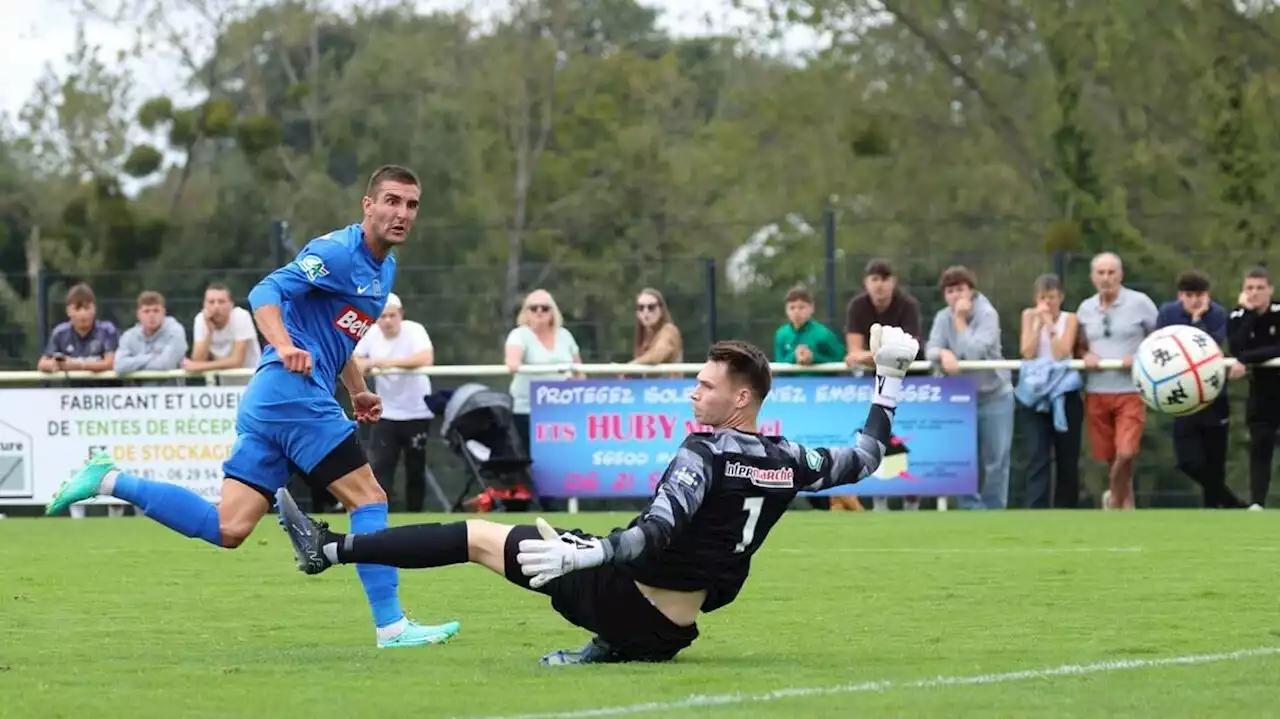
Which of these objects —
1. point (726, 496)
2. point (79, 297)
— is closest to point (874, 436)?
point (726, 496)

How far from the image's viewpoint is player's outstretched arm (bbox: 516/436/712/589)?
7129 mm

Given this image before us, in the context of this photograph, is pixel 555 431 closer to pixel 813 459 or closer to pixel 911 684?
pixel 813 459

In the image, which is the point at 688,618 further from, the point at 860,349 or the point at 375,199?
the point at 860,349

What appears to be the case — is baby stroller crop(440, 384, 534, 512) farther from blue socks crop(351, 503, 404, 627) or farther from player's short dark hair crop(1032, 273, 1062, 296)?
blue socks crop(351, 503, 404, 627)

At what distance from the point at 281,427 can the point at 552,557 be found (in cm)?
210

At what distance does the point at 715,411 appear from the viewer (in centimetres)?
771

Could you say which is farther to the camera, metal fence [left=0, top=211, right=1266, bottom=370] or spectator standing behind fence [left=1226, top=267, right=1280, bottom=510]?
metal fence [left=0, top=211, right=1266, bottom=370]

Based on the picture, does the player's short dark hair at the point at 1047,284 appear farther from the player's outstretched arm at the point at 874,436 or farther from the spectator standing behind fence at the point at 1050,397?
the player's outstretched arm at the point at 874,436

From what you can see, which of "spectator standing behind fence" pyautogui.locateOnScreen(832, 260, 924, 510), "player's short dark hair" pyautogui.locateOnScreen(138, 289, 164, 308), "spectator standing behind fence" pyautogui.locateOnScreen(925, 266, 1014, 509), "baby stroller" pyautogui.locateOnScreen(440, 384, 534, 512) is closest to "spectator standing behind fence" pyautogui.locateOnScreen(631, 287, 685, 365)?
"baby stroller" pyautogui.locateOnScreen(440, 384, 534, 512)

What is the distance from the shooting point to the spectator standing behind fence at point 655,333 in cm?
1912

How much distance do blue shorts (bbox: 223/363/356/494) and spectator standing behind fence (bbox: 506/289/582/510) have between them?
10.2 m

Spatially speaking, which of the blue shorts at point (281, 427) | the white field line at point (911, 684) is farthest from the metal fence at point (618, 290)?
the white field line at point (911, 684)

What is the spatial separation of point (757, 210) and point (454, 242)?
15748 mm

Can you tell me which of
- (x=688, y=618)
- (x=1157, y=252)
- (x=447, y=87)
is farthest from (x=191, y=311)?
(x=447, y=87)
